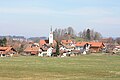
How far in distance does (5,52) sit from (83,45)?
46.4 meters

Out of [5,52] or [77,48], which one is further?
[77,48]

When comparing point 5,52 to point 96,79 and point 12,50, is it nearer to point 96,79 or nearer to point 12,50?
point 12,50

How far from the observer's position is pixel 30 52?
395 feet

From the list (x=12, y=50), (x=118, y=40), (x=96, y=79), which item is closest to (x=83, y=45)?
(x=12, y=50)

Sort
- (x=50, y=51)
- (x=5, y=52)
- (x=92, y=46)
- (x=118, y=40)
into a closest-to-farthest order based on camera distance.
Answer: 1. (x=5, y=52)
2. (x=50, y=51)
3. (x=92, y=46)
4. (x=118, y=40)

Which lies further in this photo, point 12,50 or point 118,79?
point 12,50

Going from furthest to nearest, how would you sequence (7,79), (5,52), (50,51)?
1. (50,51)
2. (5,52)
3. (7,79)

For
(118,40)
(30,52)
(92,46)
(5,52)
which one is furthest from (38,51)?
(118,40)

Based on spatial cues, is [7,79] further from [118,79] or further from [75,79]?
[118,79]

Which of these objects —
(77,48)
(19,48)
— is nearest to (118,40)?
(77,48)

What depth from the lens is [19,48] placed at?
127750 mm

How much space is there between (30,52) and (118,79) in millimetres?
91710

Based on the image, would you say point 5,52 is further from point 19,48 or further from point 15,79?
point 15,79

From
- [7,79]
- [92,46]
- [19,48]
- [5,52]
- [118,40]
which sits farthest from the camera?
[118,40]
